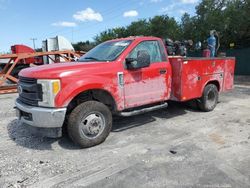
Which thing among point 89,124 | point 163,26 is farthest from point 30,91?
point 163,26

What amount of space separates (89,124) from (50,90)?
97cm

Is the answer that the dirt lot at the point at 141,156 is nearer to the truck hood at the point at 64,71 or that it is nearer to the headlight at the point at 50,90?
the headlight at the point at 50,90

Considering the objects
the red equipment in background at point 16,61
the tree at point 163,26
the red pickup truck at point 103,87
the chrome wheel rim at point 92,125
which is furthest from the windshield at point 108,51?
the tree at point 163,26

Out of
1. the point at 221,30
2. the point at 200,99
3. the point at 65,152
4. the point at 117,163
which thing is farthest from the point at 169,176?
the point at 221,30

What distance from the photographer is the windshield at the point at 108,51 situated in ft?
17.9

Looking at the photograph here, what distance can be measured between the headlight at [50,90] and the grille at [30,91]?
10 cm

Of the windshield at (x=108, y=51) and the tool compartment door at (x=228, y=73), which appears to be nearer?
the windshield at (x=108, y=51)

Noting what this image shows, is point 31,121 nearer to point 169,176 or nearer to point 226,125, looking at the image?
point 169,176

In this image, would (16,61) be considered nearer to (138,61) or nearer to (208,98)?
(138,61)

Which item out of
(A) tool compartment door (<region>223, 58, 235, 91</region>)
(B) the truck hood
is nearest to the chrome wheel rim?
(B) the truck hood

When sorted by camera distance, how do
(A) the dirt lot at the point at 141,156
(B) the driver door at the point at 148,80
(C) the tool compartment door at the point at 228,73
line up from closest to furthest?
(A) the dirt lot at the point at 141,156, (B) the driver door at the point at 148,80, (C) the tool compartment door at the point at 228,73

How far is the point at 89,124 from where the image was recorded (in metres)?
4.80

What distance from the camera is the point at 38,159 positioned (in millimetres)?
4418

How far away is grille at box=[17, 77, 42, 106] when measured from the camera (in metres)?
4.50
